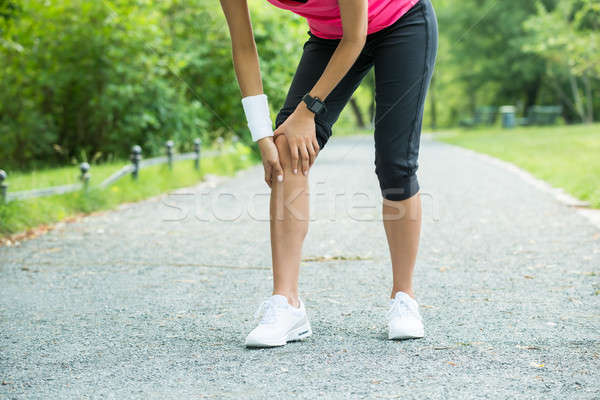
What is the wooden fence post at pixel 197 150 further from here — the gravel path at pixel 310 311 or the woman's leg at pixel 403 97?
the woman's leg at pixel 403 97

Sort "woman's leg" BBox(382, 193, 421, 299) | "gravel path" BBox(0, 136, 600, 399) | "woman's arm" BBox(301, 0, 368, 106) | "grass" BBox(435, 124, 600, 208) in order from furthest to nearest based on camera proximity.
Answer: "grass" BBox(435, 124, 600, 208)
"woman's leg" BBox(382, 193, 421, 299)
"woman's arm" BBox(301, 0, 368, 106)
"gravel path" BBox(0, 136, 600, 399)

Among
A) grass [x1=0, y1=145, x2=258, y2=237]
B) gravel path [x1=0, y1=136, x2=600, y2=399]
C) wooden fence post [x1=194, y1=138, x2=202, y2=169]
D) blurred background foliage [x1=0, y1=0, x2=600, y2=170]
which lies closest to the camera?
gravel path [x1=0, y1=136, x2=600, y2=399]

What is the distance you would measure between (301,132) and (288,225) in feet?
1.17

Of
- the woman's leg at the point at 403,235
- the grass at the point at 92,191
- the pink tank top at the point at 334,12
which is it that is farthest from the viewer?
the grass at the point at 92,191

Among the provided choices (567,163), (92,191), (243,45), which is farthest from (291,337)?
(567,163)

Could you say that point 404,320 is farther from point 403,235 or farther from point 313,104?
point 313,104

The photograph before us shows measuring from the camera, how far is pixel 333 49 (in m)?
2.73

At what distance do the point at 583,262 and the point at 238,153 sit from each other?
9421 millimetres

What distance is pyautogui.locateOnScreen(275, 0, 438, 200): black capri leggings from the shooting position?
2654 millimetres

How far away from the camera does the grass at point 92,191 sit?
601 cm

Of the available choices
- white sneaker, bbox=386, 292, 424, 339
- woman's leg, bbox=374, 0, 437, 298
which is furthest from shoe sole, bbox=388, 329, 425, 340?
woman's leg, bbox=374, 0, 437, 298

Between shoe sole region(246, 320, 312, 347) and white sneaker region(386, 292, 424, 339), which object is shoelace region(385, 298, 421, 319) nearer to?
white sneaker region(386, 292, 424, 339)

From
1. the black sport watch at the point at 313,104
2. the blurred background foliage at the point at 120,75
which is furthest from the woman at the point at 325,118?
the blurred background foliage at the point at 120,75

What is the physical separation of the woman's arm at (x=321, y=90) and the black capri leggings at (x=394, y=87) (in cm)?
8
